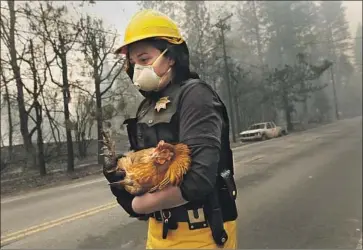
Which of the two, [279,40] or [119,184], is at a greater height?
[279,40]

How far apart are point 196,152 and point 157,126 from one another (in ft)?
0.72

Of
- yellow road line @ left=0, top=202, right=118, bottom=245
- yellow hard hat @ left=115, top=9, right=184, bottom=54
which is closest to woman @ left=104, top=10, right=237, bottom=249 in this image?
yellow hard hat @ left=115, top=9, right=184, bottom=54

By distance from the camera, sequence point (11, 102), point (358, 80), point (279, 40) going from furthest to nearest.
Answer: point (358, 80)
point (279, 40)
point (11, 102)

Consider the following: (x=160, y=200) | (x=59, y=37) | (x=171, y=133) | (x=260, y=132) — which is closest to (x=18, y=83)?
(x=59, y=37)

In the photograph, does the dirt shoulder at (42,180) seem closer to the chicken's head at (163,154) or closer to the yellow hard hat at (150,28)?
the yellow hard hat at (150,28)

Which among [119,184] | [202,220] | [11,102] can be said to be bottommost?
[202,220]

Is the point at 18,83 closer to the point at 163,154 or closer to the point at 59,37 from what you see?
the point at 59,37

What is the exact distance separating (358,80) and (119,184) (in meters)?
95.6

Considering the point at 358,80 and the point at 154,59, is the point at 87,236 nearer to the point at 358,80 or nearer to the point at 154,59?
the point at 154,59

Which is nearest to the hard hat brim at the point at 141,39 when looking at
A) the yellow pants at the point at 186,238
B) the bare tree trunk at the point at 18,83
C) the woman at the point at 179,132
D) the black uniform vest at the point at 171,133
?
the woman at the point at 179,132

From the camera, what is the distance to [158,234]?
1654 mm

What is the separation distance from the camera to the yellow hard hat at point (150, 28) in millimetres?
1520

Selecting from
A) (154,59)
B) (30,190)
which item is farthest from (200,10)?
(154,59)

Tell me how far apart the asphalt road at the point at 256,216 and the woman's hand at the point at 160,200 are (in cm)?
400
